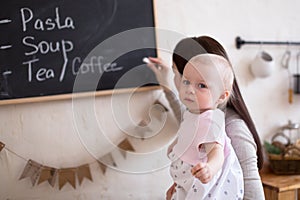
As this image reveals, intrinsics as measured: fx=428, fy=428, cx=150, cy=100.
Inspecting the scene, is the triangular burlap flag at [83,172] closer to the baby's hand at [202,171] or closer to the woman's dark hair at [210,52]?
the woman's dark hair at [210,52]

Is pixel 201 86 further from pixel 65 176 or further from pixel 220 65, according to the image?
pixel 65 176

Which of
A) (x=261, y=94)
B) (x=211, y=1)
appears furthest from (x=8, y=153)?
(x=261, y=94)

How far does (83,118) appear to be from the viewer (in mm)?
1673

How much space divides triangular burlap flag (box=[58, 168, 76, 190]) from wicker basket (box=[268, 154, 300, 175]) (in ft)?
2.94

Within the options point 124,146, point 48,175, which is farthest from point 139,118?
point 48,175

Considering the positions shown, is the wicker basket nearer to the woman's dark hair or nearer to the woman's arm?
the woman's dark hair

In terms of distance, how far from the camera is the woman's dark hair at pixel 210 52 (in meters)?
1.34

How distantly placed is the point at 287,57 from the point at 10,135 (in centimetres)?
139

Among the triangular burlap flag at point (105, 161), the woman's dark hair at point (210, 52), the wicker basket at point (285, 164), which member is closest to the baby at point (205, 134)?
the woman's dark hair at point (210, 52)

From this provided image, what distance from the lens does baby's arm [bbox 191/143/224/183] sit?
1034mm

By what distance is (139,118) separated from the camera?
1765mm

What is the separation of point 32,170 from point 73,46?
484 mm

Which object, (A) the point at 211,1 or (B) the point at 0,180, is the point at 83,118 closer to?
(B) the point at 0,180

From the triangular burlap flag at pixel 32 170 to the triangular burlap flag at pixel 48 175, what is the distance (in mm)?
16
